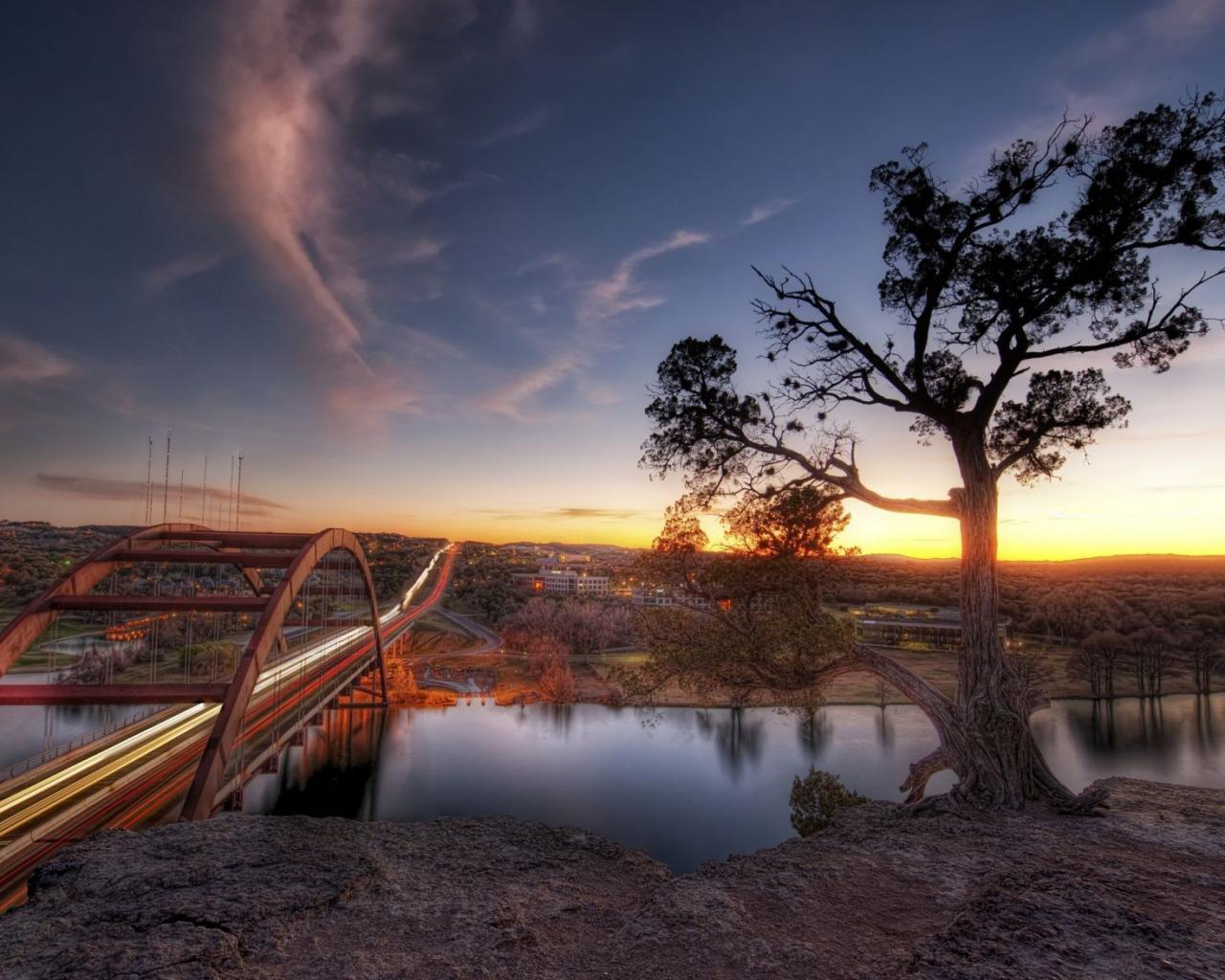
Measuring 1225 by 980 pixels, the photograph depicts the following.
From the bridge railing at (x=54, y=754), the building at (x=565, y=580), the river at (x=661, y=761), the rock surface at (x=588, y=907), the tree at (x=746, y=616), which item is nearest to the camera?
the rock surface at (x=588, y=907)

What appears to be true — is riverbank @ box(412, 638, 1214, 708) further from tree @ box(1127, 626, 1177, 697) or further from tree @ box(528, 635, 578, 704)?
tree @ box(1127, 626, 1177, 697)

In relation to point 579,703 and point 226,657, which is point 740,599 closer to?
point 579,703

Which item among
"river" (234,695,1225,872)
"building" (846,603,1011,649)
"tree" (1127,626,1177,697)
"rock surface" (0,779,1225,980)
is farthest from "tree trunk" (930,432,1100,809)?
"tree" (1127,626,1177,697)

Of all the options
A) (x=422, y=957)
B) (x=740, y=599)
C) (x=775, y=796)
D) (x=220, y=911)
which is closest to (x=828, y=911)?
(x=422, y=957)

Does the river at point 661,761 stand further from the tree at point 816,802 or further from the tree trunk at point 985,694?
the tree trunk at point 985,694

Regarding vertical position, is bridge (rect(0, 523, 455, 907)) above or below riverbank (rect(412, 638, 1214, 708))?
above

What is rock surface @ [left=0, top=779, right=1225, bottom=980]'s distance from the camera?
3740mm

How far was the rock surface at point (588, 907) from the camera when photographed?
374 cm

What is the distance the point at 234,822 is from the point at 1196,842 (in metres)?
10.4

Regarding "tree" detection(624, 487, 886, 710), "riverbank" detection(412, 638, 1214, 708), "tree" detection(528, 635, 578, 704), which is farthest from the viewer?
"tree" detection(528, 635, 578, 704)

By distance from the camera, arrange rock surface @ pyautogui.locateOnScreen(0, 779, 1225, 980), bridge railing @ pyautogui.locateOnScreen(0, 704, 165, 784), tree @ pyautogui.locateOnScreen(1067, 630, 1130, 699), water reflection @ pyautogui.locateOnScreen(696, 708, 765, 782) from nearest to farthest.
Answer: rock surface @ pyautogui.locateOnScreen(0, 779, 1225, 980) → bridge railing @ pyautogui.locateOnScreen(0, 704, 165, 784) → water reflection @ pyautogui.locateOnScreen(696, 708, 765, 782) → tree @ pyautogui.locateOnScreen(1067, 630, 1130, 699)

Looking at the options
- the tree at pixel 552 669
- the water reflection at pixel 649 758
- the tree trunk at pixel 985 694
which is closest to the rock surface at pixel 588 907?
the tree trunk at pixel 985 694

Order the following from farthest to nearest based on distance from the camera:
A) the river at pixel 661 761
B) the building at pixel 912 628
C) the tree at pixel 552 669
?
the building at pixel 912 628, the tree at pixel 552 669, the river at pixel 661 761

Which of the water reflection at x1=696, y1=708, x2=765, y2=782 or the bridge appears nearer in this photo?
the bridge
